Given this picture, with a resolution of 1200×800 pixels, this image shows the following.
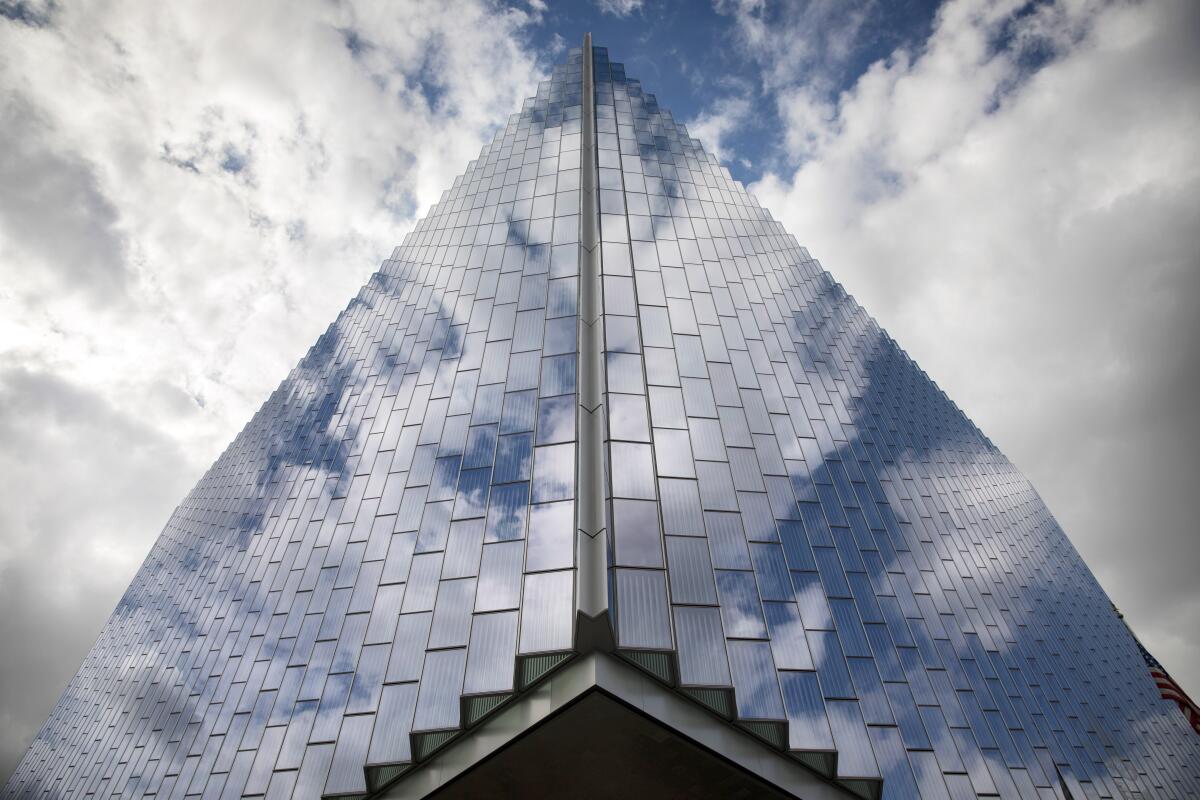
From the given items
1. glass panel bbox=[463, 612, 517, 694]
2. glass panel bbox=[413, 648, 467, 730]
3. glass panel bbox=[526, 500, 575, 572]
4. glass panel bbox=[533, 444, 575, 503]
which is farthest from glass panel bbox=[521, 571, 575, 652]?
glass panel bbox=[533, 444, 575, 503]

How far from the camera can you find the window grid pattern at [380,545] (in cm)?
1678

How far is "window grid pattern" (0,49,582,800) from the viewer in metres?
16.8

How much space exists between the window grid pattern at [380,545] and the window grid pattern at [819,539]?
242cm

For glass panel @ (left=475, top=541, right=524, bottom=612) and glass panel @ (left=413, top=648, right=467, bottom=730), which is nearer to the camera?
glass panel @ (left=413, top=648, right=467, bottom=730)

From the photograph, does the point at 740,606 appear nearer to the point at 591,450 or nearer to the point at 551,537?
the point at 551,537

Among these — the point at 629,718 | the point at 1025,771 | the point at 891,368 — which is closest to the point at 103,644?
the point at 629,718

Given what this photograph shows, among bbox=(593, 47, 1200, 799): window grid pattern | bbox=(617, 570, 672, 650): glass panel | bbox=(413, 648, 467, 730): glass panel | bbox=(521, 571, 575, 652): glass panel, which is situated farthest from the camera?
bbox=(593, 47, 1200, 799): window grid pattern

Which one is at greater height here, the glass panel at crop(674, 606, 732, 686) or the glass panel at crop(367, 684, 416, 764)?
the glass panel at crop(674, 606, 732, 686)

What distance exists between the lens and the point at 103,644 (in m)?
40.2

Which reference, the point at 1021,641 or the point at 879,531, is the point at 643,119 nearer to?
the point at 879,531

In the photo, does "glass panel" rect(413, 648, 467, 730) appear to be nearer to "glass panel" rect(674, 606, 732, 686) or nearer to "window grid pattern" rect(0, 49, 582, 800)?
"window grid pattern" rect(0, 49, 582, 800)

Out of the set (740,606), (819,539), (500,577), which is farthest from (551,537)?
(819,539)

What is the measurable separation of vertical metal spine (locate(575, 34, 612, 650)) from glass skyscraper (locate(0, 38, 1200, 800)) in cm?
9

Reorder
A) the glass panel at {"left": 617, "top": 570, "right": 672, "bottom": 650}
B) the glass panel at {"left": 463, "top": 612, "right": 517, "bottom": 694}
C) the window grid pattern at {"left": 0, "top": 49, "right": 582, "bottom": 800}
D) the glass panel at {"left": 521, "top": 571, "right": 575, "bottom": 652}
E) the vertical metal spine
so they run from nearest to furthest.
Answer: the vertical metal spine, the glass panel at {"left": 617, "top": 570, "right": 672, "bottom": 650}, the glass panel at {"left": 521, "top": 571, "right": 575, "bottom": 652}, the glass panel at {"left": 463, "top": 612, "right": 517, "bottom": 694}, the window grid pattern at {"left": 0, "top": 49, "right": 582, "bottom": 800}
